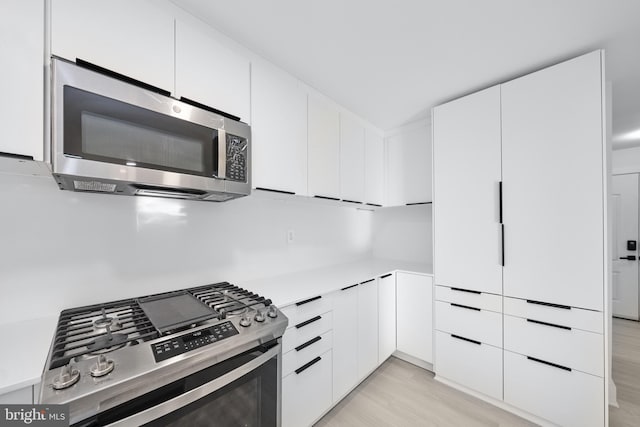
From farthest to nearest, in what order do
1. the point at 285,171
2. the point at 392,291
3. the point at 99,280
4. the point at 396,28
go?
the point at 392,291 < the point at 285,171 < the point at 396,28 < the point at 99,280

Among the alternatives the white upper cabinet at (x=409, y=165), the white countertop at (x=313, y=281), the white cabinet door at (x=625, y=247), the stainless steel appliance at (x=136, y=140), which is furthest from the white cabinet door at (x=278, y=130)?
the white cabinet door at (x=625, y=247)

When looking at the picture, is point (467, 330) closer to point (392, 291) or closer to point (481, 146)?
point (392, 291)

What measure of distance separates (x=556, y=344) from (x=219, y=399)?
2.07 meters

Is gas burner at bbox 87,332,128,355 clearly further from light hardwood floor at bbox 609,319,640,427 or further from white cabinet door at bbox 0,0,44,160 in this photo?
light hardwood floor at bbox 609,319,640,427

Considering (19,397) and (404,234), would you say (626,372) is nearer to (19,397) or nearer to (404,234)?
(404,234)

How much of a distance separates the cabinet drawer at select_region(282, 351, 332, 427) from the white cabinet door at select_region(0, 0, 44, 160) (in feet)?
5.08

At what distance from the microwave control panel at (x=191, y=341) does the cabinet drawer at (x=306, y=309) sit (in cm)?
43

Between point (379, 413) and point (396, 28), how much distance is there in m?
2.55

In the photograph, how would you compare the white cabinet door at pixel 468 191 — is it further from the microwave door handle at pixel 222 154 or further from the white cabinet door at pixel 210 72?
the microwave door handle at pixel 222 154

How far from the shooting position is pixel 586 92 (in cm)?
153

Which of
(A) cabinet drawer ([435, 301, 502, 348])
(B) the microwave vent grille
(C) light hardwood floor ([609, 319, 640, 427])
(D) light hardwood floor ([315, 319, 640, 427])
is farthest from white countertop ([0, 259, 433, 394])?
(C) light hardwood floor ([609, 319, 640, 427])

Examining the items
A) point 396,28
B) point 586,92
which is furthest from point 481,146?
point 396,28

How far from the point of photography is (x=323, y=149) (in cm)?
206

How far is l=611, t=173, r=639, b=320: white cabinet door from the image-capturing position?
11.7 ft
